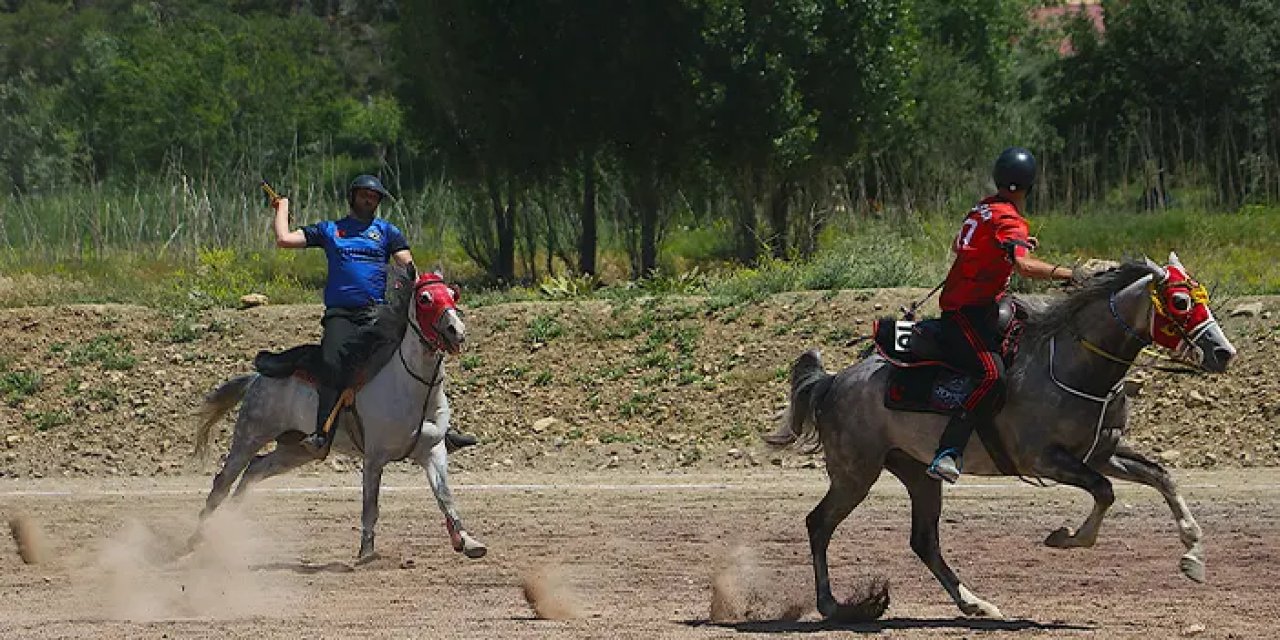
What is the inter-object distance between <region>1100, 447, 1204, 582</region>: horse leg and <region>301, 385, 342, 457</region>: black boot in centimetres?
566

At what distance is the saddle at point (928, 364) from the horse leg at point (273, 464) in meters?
5.12

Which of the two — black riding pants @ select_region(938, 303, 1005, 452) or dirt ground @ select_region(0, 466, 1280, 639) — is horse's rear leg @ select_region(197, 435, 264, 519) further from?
black riding pants @ select_region(938, 303, 1005, 452)

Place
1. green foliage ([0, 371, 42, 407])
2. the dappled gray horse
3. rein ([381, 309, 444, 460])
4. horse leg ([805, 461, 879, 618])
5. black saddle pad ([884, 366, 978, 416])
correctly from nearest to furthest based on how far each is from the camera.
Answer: black saddle pad ([884, 366, 978, 416]) < horse leg ([805, 461, 879, 618]) < the dappled gray horse < rein ([381, 309, 444, 460]) < green foliage ([0, 371, 42, 407])

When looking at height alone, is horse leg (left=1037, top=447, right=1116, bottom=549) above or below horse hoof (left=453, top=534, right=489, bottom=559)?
above

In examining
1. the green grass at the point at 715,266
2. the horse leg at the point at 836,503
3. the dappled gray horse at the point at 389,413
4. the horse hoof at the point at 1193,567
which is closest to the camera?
the horse hoof at the point at 1193,567

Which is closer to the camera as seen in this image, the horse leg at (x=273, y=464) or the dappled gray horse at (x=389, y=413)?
the dappled gray horse at (x=389, y=413)

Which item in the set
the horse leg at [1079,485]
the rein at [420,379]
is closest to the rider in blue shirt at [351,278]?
the rein at [420,379]

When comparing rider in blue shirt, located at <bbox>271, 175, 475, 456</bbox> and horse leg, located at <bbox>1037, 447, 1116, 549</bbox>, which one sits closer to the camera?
horse leg, located at <bbox>1037, 447, 1116, 549</bbox>

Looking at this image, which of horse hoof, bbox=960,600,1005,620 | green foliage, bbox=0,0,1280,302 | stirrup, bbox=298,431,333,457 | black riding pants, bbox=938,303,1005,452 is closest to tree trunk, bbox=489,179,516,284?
green foliage, bbox=0,0,1280,302

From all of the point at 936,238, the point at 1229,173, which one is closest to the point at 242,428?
the point at 936,238

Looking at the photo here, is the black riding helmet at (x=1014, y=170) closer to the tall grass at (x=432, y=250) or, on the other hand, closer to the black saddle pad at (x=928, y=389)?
the black saddle pad at (x=928, y=389)

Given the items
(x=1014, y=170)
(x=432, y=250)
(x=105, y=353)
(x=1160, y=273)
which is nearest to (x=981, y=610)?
(x=1160, y=273)

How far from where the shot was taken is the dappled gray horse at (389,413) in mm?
12734

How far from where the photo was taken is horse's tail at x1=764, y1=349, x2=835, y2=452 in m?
11.6
